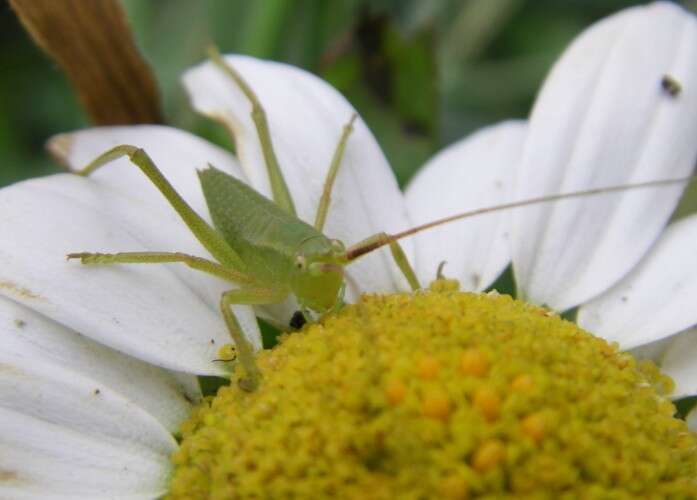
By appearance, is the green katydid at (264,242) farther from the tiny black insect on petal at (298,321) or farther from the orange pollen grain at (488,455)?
the orange pollen grain at (488,455)

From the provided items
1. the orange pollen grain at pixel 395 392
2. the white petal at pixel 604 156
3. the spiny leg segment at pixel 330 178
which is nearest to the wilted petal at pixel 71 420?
the orange pollen grain at pixel 395 392

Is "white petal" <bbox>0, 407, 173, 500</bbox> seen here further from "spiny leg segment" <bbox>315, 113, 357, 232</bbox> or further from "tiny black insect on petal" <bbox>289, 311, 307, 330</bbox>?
"spiny leg segment" <bbox>315, 113, 357, 232</bbox>

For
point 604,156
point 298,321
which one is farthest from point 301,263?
point 604,156

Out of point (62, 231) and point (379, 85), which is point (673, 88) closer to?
point (379, 85)

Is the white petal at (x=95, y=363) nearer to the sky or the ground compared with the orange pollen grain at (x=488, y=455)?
nearer to the sky

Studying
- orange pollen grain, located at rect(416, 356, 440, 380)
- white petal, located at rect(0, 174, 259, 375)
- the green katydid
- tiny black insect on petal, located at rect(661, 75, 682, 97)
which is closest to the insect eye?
the green katydid

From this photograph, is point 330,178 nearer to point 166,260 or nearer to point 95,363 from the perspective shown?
point 166,260
